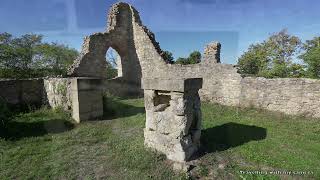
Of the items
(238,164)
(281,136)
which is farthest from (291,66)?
(238,164)

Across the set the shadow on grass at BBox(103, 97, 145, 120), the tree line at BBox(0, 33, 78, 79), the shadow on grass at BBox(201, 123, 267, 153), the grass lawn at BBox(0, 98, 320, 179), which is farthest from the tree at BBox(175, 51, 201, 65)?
the shadow on grass at BBox(201, 123, 267, 153)

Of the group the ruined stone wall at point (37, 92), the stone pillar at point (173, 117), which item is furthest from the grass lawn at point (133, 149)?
the ruined stone wall at point (37, 92)

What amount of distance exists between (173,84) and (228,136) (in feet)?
7.67

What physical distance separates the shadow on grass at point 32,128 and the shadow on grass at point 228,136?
3699 millimetres

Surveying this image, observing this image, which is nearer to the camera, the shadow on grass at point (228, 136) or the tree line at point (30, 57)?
the shadow on grass at point (228, 136)

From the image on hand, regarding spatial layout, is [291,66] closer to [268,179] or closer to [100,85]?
[100,85]

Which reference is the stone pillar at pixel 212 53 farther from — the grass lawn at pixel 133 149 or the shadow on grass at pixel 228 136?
the shadow on grass at pixel 228 136

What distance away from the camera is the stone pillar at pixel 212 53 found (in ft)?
37.6

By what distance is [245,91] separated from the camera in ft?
34.7

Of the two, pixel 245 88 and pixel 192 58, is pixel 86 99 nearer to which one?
pixel 245 88

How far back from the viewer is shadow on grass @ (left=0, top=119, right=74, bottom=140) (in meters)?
6.69

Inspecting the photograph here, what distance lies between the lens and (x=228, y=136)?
6.61 m

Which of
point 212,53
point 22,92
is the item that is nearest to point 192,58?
point 212,53

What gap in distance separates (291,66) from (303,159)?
1984cm
